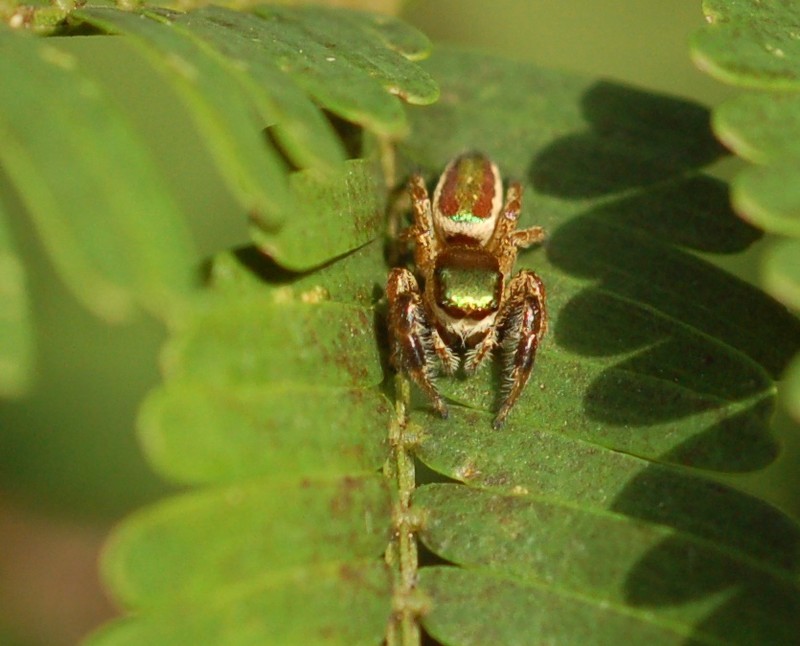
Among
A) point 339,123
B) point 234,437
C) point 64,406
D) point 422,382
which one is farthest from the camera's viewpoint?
Answer: point 64,406

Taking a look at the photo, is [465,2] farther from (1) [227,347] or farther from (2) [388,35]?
(1) [227,347]

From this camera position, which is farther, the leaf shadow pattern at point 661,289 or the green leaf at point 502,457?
the leaf shadow pattern at point 661,289

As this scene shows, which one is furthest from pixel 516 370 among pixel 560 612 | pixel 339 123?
pixel 339 123

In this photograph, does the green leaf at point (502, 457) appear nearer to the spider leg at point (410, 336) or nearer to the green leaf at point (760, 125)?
the spider leg at point (410, 336)

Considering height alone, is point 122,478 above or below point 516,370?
below

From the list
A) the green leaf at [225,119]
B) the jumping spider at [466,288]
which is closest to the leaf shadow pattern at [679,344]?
the jumping spider at [466,288]

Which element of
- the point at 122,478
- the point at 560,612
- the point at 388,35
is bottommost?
the point at 122,478

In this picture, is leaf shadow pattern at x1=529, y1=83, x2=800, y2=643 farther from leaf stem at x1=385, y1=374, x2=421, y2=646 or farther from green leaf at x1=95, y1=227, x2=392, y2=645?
green leaf at x1=95, y1=227, x2=392, y2=645

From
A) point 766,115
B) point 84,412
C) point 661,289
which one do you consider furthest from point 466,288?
point 84,412
